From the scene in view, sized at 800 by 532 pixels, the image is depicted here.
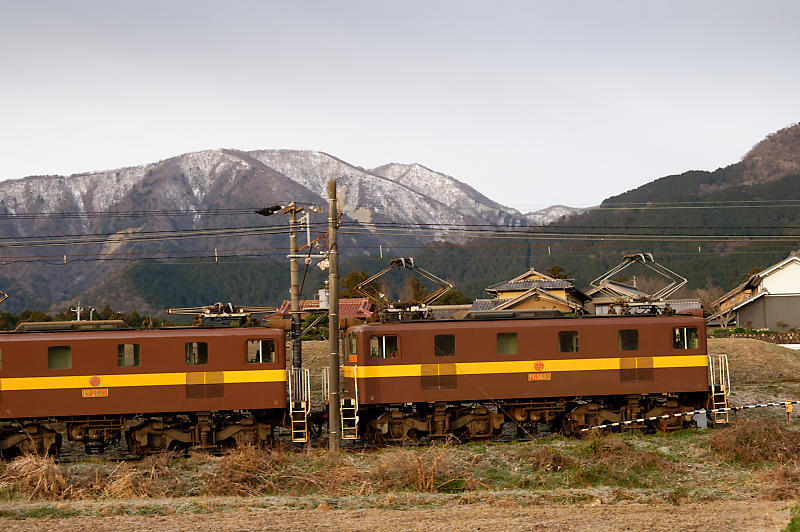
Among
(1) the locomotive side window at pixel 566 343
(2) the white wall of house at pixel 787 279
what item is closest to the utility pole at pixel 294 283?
(1) the locomotive side window at pixel 566 343

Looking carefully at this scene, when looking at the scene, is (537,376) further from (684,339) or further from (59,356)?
(59,356)

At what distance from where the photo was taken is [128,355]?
22.2 metres

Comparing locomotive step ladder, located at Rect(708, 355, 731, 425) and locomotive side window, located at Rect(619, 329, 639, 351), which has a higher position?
locomotive side window, located at Rect(619, 329, 639, 351)

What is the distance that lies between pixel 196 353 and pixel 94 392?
2880 mm

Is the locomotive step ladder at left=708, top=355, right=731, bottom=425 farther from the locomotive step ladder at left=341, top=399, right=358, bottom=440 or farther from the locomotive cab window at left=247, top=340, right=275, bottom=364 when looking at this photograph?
the locomotive cab window at left=247, top=340, right=275, bottom=364

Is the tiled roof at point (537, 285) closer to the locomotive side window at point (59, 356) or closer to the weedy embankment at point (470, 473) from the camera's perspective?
the weedy embankment at point (470, 473)

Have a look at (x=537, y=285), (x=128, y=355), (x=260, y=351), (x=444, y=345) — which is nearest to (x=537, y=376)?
(x=444, y=345)

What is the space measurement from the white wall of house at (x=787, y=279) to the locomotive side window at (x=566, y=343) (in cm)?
5047

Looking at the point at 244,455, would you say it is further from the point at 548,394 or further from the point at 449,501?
the point at 548,394

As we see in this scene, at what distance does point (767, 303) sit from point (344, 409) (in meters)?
54.8

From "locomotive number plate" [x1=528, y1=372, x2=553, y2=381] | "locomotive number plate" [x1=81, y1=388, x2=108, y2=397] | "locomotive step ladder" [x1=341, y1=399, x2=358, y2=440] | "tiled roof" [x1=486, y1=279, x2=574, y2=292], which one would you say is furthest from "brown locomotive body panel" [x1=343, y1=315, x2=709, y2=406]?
"tiled roof" [x1=486, y1=279, x2=574, y2=292]

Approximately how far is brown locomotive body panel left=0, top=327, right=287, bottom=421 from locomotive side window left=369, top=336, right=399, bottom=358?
250cm

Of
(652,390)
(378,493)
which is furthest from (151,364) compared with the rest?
(652,390)

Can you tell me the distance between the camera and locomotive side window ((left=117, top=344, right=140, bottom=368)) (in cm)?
2216
